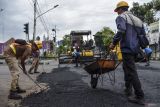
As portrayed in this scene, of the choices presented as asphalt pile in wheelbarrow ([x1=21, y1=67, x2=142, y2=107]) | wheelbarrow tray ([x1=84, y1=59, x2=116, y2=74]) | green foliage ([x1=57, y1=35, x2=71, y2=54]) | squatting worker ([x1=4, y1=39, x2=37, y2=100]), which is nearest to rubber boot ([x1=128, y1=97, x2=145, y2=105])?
asphalt pile in wheelbarrow ([x1=21, y1=67, x2=142, y2=107])

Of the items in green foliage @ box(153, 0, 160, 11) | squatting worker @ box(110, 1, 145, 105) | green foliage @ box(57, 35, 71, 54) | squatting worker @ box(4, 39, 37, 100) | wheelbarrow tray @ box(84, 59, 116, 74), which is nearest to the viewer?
squatting worker @ box(110, 1, 145, 105)

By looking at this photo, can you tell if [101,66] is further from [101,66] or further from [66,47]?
[66,47]

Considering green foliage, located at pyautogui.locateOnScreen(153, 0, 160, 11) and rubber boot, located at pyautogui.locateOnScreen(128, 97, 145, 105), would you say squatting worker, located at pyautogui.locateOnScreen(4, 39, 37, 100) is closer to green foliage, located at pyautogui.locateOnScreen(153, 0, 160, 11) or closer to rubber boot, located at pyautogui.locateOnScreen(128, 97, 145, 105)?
rubber boot, located at pyautogui.locateOnScreen(128, 97, 145, 105)

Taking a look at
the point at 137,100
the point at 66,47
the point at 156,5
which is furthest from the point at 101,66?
the point at 156,5

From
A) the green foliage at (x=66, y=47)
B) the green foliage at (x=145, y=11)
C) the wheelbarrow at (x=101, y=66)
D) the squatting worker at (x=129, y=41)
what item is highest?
the green foliage at (x=145, y=11)

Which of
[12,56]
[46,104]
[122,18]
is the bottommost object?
[46,104]

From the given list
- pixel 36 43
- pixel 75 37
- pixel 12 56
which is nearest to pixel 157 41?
pixel 75 37

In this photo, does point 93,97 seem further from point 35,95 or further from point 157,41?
point 157,41

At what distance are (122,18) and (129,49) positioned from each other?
667 mm

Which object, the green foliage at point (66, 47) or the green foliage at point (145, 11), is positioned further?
the green foliage at point (145, 11)

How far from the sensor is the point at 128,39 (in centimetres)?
990

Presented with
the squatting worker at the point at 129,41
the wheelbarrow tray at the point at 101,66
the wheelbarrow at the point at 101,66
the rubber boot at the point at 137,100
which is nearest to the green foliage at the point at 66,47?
the wheelbarrow at the point at 101,66

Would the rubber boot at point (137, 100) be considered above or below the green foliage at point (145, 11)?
below

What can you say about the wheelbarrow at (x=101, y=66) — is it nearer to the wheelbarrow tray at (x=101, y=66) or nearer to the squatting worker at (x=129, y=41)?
the wheelbarrow tray at (x=101, y=66)
